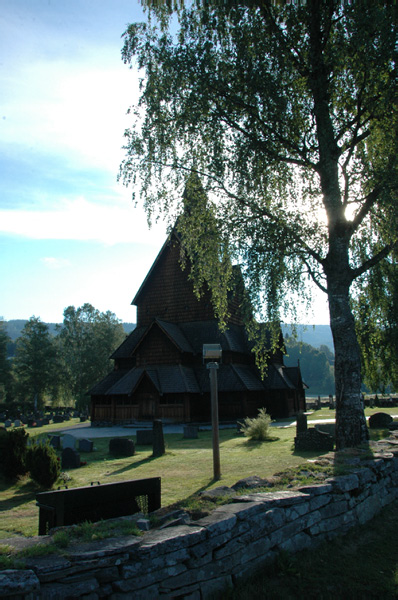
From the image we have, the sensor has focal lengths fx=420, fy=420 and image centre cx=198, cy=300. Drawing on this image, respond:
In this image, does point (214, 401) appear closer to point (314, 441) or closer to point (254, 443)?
point (314, 441)

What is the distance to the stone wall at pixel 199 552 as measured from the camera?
3.35 meters

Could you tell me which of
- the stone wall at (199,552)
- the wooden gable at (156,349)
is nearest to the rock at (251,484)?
the stone wall at (199,552)

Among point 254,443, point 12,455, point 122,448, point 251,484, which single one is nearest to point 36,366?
point 122,448

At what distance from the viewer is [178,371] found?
94.7ft

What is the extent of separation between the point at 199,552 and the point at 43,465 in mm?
6512

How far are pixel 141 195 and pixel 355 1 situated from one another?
7.63 metres

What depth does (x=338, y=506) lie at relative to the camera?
20.4 feet

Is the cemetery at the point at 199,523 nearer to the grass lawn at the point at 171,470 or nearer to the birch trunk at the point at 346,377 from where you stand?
the grass lawn at the point at 171,470

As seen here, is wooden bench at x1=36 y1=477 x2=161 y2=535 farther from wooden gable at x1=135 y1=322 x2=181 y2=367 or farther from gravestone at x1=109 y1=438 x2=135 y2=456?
wooden gable at x1=135 y1=322 x2=181 y2=367

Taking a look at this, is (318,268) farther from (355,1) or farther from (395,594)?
(395,594)

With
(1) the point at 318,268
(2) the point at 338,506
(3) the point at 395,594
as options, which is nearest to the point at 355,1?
(1) the point at 318,268

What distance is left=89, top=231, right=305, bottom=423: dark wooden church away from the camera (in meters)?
28.3

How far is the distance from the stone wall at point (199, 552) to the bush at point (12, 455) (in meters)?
7.23

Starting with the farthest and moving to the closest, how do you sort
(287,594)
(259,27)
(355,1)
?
(259,27)
(355,1)
(287,594)
